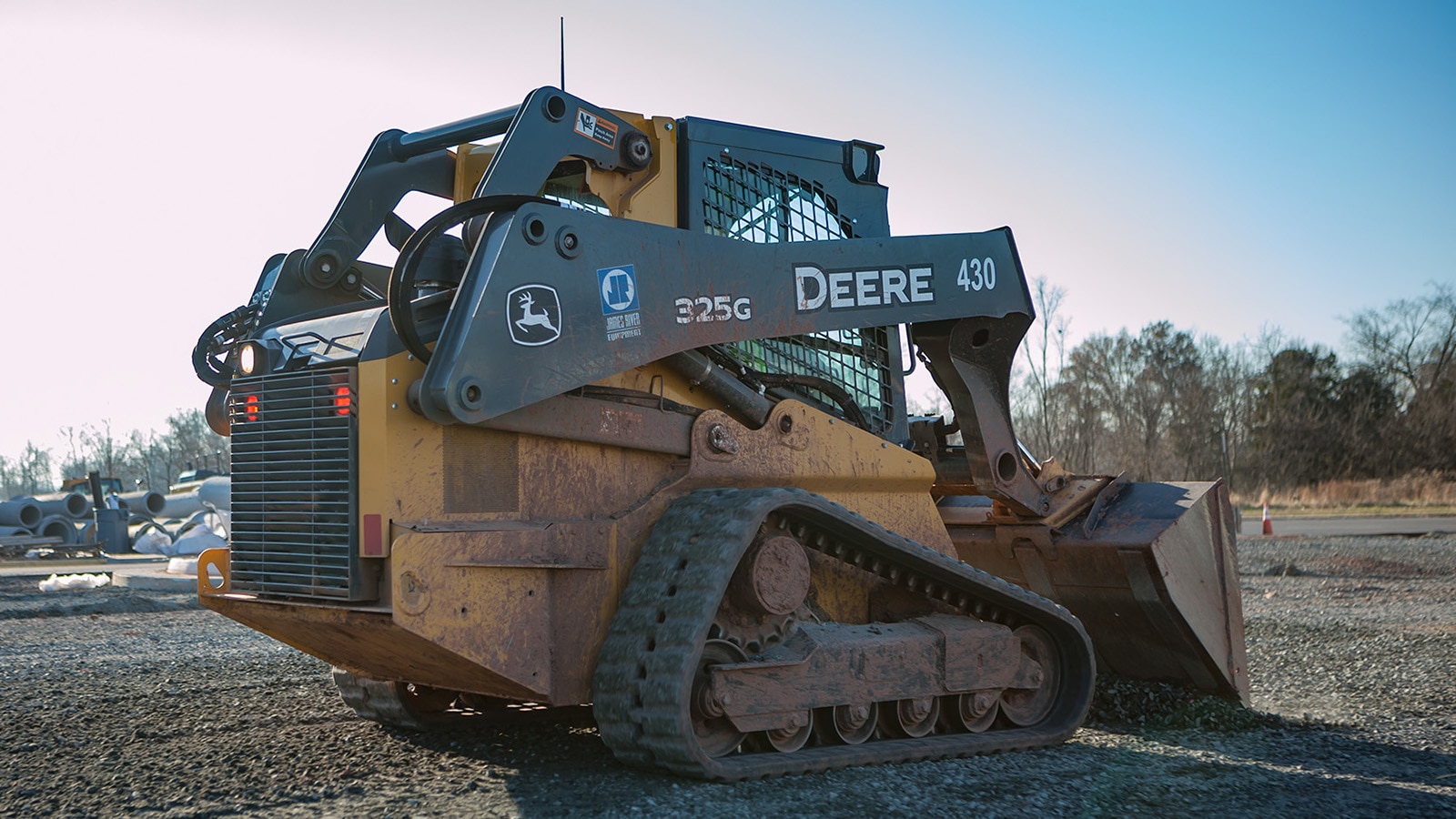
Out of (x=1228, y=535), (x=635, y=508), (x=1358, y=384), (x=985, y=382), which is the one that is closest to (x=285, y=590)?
(x=635, y=508)

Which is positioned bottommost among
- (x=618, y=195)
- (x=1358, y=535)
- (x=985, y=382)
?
(x=1358, y=535)

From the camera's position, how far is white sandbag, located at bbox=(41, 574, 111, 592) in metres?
17.9

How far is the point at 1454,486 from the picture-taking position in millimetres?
39312

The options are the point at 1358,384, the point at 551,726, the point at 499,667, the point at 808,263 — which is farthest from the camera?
the point at 1358,384

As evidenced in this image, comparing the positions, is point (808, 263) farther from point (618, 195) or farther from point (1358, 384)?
point (1358, 384)

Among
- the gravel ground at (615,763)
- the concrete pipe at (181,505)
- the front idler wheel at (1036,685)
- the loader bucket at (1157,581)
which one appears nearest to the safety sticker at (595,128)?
the gravel ground at (615,763)

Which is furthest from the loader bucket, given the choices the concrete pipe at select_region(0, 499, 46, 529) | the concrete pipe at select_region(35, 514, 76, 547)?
the concrete pipe at select_region(0, 499, 46, 529)

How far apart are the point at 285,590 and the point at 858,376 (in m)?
3.04

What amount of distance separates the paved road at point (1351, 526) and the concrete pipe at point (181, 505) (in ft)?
103

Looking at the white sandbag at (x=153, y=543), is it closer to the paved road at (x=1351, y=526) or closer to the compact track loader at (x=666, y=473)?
the paved road at (x=1351, y=526)

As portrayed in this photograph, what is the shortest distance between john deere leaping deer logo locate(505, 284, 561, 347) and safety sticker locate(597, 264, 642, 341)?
0.25m

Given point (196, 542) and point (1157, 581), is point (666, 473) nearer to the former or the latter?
point (1157, 581)

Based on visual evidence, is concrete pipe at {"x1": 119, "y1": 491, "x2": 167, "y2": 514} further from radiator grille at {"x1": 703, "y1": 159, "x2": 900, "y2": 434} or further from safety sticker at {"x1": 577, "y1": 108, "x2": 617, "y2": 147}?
safety sticker at {"x1": 577, "y1": 108, "x2": 617, "y2": 147}

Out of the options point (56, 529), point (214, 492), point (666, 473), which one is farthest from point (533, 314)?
point (214, 492)
